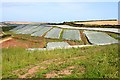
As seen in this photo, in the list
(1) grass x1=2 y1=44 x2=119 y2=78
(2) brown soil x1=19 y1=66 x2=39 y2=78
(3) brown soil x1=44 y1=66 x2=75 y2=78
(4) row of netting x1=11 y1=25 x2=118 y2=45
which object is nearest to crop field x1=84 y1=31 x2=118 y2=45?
(4) row of netting x1=11 y1=25 x2=118 y2=45

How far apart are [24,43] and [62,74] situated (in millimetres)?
13395

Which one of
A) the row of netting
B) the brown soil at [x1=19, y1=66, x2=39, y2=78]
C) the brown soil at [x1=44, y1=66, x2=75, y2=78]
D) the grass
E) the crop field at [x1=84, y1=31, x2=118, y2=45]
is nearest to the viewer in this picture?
the grass

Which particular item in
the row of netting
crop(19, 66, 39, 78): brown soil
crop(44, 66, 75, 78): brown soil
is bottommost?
the row of netting

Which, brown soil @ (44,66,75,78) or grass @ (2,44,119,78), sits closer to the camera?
grass @ (2,44,119,78)

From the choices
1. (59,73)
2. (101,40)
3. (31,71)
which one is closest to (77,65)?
(59,73)

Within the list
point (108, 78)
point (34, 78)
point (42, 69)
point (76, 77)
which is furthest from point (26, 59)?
point (108, 78)

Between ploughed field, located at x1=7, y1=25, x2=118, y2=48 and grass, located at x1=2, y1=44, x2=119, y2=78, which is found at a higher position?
grass, located at x1=2, y1=44, x2=119, y2=78

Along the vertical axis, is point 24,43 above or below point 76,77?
below

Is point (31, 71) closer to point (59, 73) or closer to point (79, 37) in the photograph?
point (59, 73)

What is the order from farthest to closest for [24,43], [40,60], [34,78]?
[24,43], [40,60], [34,78]

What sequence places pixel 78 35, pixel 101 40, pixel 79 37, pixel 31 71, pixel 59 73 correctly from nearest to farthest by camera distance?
pixel 59 73
pixel 31 71
pixel 101 40
pixel 79 37
pixel 78 35

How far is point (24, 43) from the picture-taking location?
22.0 meters

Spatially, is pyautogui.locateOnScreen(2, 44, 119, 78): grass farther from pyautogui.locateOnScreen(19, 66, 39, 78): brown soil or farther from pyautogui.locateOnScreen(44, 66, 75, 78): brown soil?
pyautogui.locateOnScreen(19, 66, 39, 78): brown soil

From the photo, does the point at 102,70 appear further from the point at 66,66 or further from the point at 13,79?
the point at 13,79
